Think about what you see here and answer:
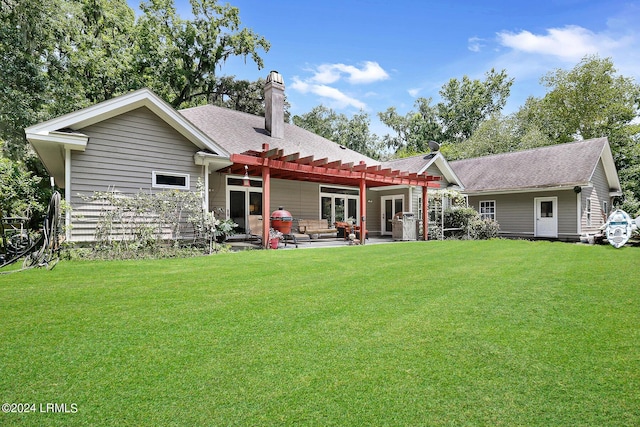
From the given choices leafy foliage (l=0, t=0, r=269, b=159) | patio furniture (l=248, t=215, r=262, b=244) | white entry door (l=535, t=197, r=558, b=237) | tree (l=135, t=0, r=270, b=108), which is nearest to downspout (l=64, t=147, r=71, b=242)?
patio furniture (l=248, t=215, r=262, b=244)

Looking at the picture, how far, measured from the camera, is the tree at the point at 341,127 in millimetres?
36656

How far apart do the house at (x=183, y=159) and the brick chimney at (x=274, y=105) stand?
0.04m

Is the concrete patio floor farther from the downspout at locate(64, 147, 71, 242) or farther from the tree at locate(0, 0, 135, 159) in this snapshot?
the tree at locate(0, 0, 135, 159)

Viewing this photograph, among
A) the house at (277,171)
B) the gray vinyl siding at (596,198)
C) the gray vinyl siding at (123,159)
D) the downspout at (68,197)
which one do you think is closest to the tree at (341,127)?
the house at (277,171)

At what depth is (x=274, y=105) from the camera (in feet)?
46.5

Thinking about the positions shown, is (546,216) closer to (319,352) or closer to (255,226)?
(255,226)

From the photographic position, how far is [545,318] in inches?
134

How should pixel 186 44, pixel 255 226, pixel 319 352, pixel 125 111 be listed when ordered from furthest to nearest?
pixel 186 44
pixel 255 226
pixel 125 111
pixel 319 352

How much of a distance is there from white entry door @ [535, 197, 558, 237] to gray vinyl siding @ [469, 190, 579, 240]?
0.16 meters

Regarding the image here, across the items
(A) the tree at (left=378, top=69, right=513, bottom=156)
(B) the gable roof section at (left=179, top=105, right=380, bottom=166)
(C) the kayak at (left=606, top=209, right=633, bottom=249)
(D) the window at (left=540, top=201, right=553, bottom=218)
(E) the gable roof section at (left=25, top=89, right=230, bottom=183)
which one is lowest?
(C) the kayak at (left=606, top=209, right=633, bottom=249)

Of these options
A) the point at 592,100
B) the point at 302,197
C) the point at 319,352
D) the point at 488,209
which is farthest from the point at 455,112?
the point at 319,352

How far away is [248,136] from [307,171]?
394 centimetres

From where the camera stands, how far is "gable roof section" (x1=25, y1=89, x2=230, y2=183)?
283 inches

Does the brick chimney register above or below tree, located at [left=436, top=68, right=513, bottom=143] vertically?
below
